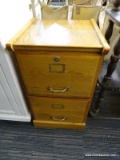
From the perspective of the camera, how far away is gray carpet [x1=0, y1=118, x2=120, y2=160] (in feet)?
2.98

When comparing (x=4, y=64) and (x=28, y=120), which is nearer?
(x=4, y=64)

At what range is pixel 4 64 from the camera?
0.65 metres

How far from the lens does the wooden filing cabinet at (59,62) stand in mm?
583

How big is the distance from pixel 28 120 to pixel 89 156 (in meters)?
0.50

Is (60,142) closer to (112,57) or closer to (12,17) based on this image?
(112,57)

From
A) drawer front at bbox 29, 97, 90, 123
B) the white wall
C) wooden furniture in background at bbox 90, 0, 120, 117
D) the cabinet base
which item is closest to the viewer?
the white wall

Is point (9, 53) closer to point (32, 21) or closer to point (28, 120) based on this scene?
point (32, 21)

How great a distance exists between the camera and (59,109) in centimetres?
88

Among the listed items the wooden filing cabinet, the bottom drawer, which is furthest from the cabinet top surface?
the bottom drawer

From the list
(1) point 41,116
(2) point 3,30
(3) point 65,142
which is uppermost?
(2) point 3,30

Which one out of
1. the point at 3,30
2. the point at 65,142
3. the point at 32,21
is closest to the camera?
the point at 3,30

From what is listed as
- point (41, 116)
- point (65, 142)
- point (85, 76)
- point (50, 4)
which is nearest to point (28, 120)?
point (41, 116)

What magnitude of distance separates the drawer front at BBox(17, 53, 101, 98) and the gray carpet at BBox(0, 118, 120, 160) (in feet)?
1.34

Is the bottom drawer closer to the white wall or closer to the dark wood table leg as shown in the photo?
the dark wood table leg
